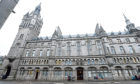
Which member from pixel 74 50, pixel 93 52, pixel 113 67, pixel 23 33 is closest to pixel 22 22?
pixel 23 33

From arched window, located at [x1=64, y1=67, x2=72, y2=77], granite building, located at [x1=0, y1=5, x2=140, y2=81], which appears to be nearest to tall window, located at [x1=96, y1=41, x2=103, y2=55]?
granite building, located at [x1=0, y1=5, x2=140, y2=81]

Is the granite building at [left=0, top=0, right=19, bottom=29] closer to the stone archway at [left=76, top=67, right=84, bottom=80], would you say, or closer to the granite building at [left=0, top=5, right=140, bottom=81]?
the granite building at [left=0, top=5, right=140, bottom=81]

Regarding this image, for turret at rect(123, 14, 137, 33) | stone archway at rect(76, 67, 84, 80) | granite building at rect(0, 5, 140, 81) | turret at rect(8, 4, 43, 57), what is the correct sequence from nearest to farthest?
granite building at rect(0, 5, 140, 81)
stone archway at rect(76, 67, 84, 80)
turret at rect(123, 14, 137, 33)
turret at rect(8, 4, 43, 57)

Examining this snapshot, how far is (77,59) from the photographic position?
27938 millimetres

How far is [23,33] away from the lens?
3794 centimetres

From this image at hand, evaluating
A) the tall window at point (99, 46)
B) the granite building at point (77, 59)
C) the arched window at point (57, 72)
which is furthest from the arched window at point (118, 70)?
the arched window at point (57, 72)

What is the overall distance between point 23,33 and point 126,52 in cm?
4523

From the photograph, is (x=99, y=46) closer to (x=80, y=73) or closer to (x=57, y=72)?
(x=80, y=73)

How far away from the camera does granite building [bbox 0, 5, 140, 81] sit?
82.2 ft

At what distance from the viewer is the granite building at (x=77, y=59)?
82.2ft

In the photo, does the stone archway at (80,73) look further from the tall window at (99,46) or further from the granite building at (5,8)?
the granite building at (5,8)

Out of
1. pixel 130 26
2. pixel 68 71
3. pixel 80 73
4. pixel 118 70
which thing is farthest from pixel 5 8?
pixel 130 26

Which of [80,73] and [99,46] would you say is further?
[99,46]

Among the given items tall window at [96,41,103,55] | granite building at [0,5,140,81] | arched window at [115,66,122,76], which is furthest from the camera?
tall window at [96,41,103,55]
